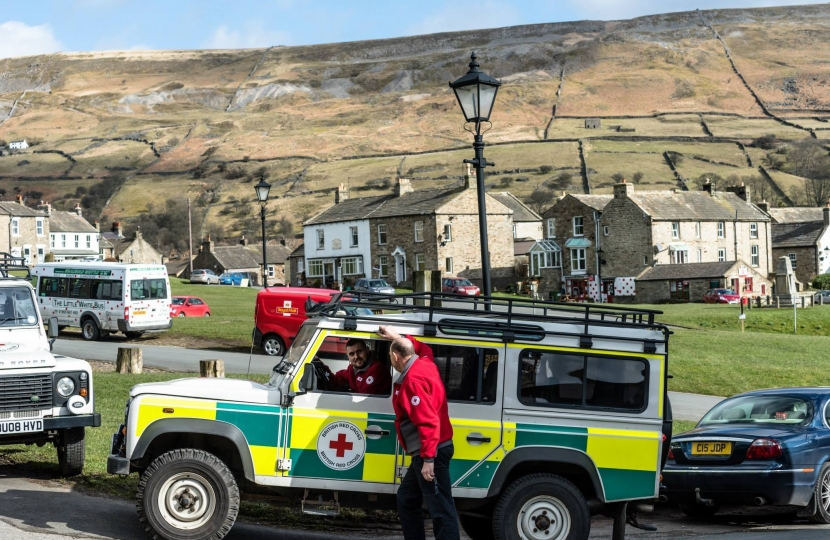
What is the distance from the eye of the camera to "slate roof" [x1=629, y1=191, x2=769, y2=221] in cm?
7275

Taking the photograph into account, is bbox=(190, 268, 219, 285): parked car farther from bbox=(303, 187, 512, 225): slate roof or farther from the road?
the road

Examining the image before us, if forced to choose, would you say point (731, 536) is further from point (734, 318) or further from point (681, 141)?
point (681, 141)

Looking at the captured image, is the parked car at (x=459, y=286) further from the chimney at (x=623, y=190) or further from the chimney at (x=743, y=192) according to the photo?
the chimney at (x=743, y=192)

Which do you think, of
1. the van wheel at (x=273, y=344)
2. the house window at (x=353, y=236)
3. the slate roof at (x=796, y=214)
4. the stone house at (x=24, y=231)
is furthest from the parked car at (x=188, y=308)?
the slate roof at (x=796, y=214)

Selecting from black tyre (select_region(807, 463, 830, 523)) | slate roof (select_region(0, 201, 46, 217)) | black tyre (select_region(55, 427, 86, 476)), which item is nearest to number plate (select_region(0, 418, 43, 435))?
black tyre (select_region(55, 427, 86, 476))

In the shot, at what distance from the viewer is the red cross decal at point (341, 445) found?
28.4ft

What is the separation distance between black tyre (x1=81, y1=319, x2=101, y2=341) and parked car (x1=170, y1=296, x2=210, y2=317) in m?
10.5

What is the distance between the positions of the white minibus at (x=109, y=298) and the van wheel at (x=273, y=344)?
21.3 ft

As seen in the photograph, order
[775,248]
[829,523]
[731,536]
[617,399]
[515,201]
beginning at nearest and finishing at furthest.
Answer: [617,399] < [731,536] < [829,523] < [775,248] < [515,201]

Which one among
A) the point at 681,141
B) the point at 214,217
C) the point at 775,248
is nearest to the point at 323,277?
the point at 775,248

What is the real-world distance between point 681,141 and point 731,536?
7359 inches

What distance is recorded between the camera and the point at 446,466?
8.22m

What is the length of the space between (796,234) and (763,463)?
81987 millimetres

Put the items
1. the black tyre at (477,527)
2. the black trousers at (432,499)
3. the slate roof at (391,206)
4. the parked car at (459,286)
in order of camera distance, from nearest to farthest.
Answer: the black trousers at (432,499) < the black tyre at (477,527) < the parked car at (459,286) < the slate roof at (391,206)
